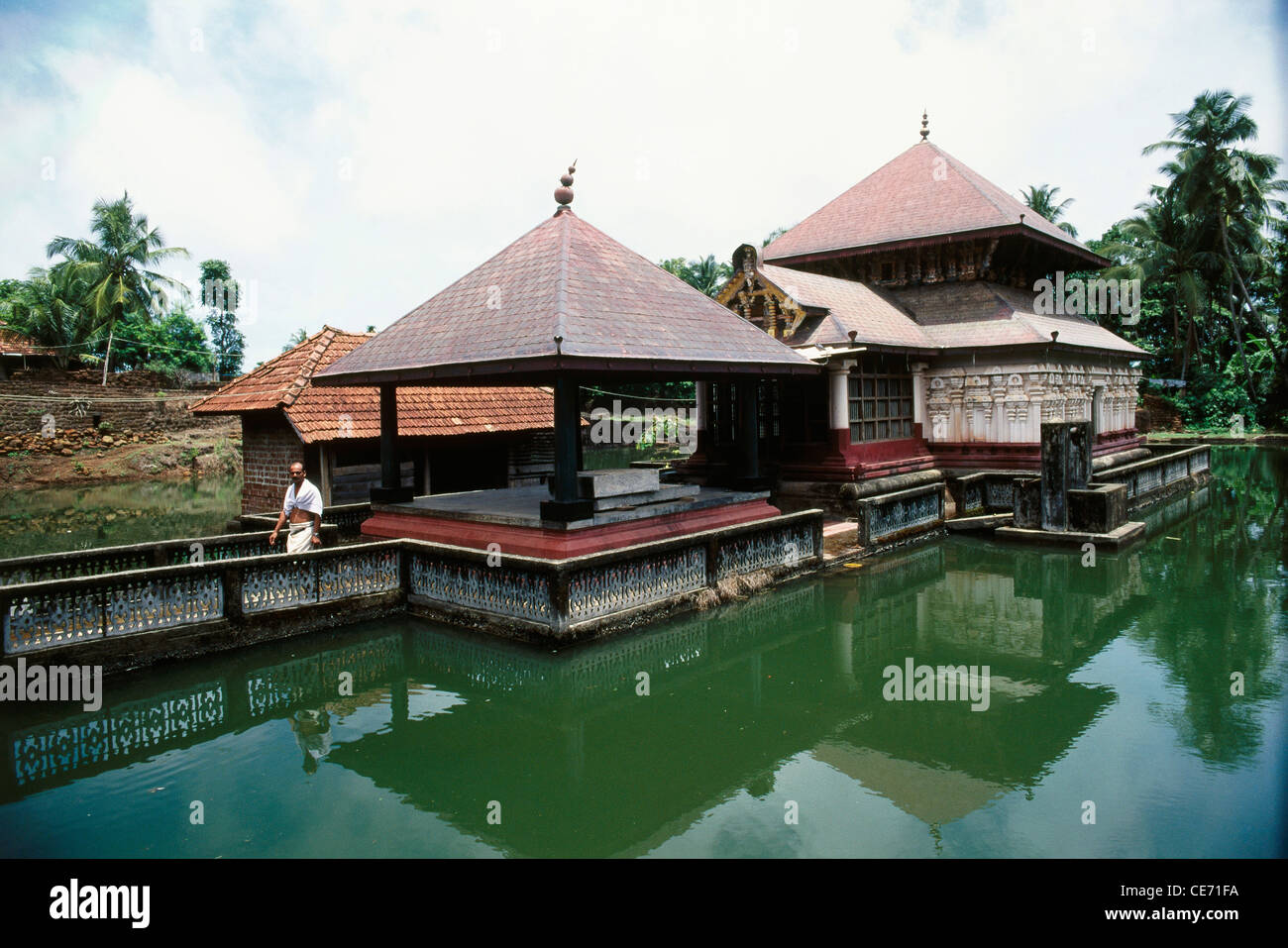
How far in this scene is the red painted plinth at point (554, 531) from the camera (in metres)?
8.69

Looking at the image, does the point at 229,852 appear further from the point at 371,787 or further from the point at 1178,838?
the point at 1178,838

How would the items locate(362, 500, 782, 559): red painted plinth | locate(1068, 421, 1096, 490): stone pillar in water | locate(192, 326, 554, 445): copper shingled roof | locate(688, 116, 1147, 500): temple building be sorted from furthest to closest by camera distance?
locate(688, 116, 1147, 500): temple building → locate(1068, 421, 1096, 490): stone pillar in water → locate(192, 326, 554, 445): copper shingled roof → locate(362, 500, 782, 559): red painted plinth

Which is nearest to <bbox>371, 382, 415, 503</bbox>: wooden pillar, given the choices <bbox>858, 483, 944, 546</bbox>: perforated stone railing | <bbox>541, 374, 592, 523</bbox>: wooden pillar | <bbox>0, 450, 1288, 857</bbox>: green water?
<bbox>0, 450, 1288, 857</bbox>: green water

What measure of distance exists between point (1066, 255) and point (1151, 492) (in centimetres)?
631

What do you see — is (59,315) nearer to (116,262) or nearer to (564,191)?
(116,262)

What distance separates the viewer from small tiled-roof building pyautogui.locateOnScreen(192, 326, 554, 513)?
12688mm

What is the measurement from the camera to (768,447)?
15.9 m

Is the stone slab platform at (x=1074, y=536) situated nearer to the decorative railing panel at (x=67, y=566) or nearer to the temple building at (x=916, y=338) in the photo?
the temple building at (x=916, y=338)

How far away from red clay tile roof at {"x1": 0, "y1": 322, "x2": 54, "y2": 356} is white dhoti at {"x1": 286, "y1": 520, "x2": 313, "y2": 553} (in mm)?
32833

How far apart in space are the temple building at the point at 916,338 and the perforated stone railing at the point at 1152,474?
57.1 inches

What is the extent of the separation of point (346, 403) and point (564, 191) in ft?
16.5

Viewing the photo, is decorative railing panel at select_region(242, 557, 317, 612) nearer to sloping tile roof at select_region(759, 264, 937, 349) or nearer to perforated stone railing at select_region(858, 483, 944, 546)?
perforated stone railing at select_region(858, 483, 944, 546)

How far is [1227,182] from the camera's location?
32969 mm

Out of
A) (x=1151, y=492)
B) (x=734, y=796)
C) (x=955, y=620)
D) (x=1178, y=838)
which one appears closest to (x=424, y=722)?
(x=734, y=796)
